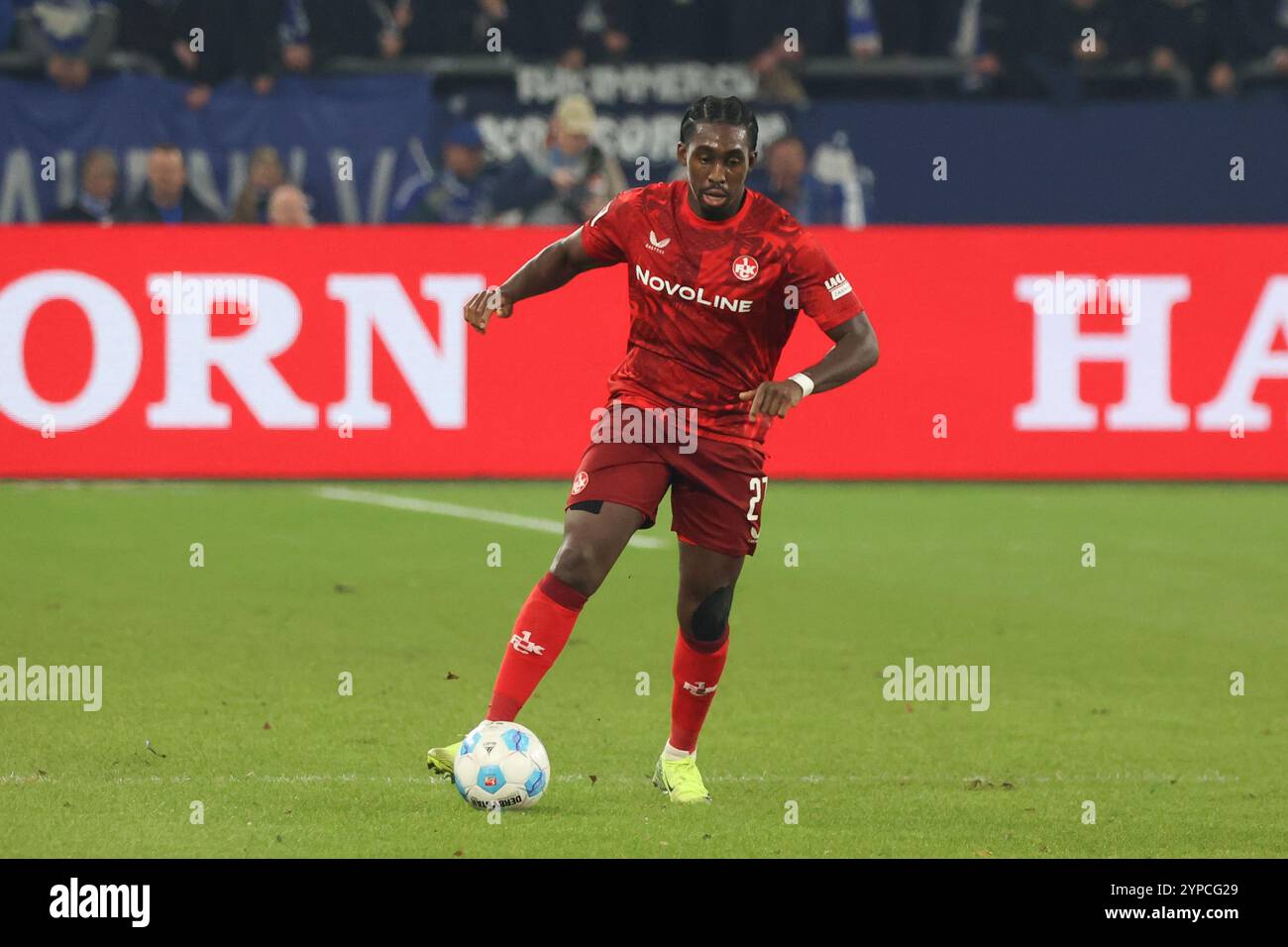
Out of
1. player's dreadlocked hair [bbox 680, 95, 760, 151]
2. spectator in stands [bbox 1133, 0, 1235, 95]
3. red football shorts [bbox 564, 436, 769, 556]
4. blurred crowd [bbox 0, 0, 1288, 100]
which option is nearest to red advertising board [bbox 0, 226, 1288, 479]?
blurred crowd [bbox 0, 0, 1288, 100]

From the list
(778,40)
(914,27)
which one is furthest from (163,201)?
(914,27)

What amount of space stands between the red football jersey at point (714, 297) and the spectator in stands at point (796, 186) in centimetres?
1074

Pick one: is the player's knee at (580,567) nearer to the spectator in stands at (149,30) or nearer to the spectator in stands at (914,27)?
the spectator in stands at (149,30)

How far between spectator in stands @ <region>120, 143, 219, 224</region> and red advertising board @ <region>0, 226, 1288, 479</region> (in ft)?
3.81

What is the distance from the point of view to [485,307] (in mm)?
6707

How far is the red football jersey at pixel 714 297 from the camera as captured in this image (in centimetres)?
657

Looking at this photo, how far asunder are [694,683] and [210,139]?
12.7m

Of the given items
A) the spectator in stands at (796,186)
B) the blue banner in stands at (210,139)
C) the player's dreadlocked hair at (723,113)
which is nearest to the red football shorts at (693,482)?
the player's dreadlocked hair at (723,113)

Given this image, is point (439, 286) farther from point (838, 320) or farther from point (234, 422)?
point (838, 320)

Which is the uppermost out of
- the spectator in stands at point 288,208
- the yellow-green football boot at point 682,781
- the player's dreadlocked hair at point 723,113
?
the player's dreadlocked hair at point 723,113

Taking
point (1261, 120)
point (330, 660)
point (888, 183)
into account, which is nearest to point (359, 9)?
point (888, 183)

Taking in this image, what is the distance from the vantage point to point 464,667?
894 centimetres

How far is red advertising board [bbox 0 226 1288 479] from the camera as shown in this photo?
14.6 meters

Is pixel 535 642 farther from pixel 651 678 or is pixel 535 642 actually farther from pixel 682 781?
pixel 651 678
